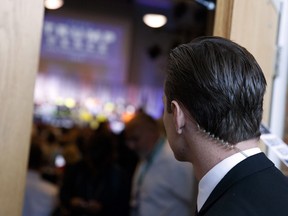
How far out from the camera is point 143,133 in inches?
149

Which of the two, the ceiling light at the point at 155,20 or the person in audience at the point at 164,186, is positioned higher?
the ceiling light at the point at 155,20

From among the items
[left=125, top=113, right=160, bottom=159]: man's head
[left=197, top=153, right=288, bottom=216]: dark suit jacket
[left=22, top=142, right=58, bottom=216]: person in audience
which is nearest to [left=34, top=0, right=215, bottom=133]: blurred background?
[left=125, top=113, right=160, bottom=159]: man's head

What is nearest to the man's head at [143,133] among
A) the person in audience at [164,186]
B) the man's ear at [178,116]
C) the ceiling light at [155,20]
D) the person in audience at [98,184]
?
the person in audience at [98,184]

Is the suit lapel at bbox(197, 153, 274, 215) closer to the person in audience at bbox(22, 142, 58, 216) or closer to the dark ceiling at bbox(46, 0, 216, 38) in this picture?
the person in audience at bbox(22, 142, 58, 216)

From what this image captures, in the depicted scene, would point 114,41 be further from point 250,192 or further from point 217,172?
point 250,192

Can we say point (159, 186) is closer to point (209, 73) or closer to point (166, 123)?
point (166, 123)

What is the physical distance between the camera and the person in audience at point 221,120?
109cm

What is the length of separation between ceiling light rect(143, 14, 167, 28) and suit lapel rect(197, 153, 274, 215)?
21.5 ft

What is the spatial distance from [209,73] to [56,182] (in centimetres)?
340

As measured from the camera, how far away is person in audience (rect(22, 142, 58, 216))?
3.39 m

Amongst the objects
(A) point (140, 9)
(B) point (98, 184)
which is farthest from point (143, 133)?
(A) point (140, 9)

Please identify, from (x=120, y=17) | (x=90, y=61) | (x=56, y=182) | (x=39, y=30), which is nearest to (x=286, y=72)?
(x=39, y=30)

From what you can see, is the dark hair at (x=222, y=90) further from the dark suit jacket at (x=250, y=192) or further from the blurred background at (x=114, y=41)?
the blurred background at (x=114, y=41)

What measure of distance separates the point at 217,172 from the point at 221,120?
0.13m
